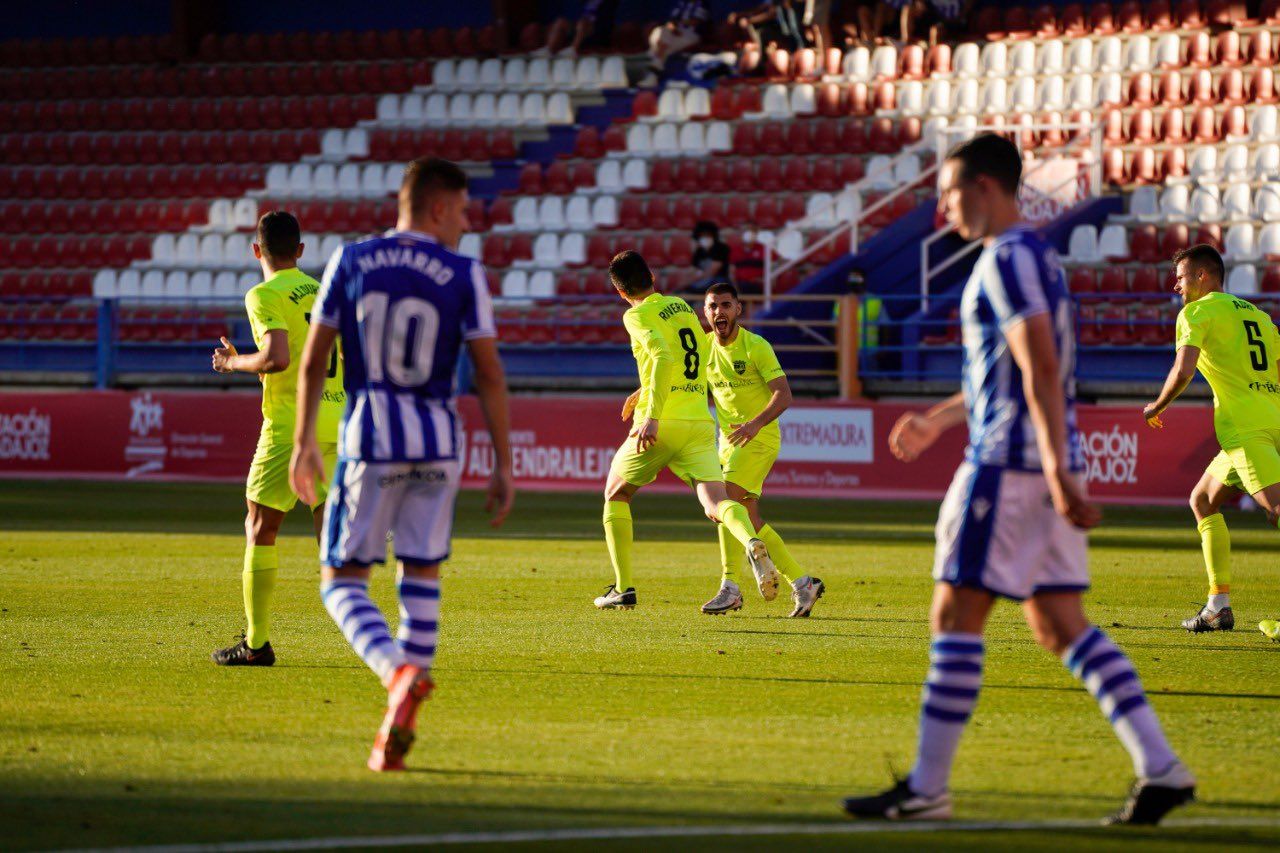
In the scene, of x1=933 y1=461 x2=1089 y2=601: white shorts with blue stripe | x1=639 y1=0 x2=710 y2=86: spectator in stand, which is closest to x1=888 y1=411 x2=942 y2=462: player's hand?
x1=933 y1=461 x2=1089 y2=601: white shorts with blue stripe

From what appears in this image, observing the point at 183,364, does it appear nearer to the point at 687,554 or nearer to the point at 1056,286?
the point at 687,554

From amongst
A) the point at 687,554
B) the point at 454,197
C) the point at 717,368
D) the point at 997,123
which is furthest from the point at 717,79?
the point at 454,197

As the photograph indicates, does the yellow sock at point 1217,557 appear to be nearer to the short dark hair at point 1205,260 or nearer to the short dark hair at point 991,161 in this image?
the short dark hair at point 1205,260

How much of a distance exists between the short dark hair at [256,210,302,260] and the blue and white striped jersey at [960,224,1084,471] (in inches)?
171

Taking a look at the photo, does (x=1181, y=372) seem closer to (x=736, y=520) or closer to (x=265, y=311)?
(x=736, y=520)

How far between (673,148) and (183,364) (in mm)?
8656

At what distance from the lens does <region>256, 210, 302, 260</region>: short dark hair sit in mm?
9305

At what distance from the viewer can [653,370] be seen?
11789mm

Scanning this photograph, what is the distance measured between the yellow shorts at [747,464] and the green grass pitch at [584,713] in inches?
32.8

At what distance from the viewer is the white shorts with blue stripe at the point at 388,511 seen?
265 inches

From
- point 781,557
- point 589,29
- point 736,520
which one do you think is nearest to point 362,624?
point 736,520

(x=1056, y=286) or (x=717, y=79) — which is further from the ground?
(x=717, y=79)

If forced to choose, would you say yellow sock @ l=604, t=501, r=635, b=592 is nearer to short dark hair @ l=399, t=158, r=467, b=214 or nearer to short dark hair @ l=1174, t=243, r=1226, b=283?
short dark hair @ l=1174, t=243, r=1226, b=283

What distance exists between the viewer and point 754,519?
41.9 ft
